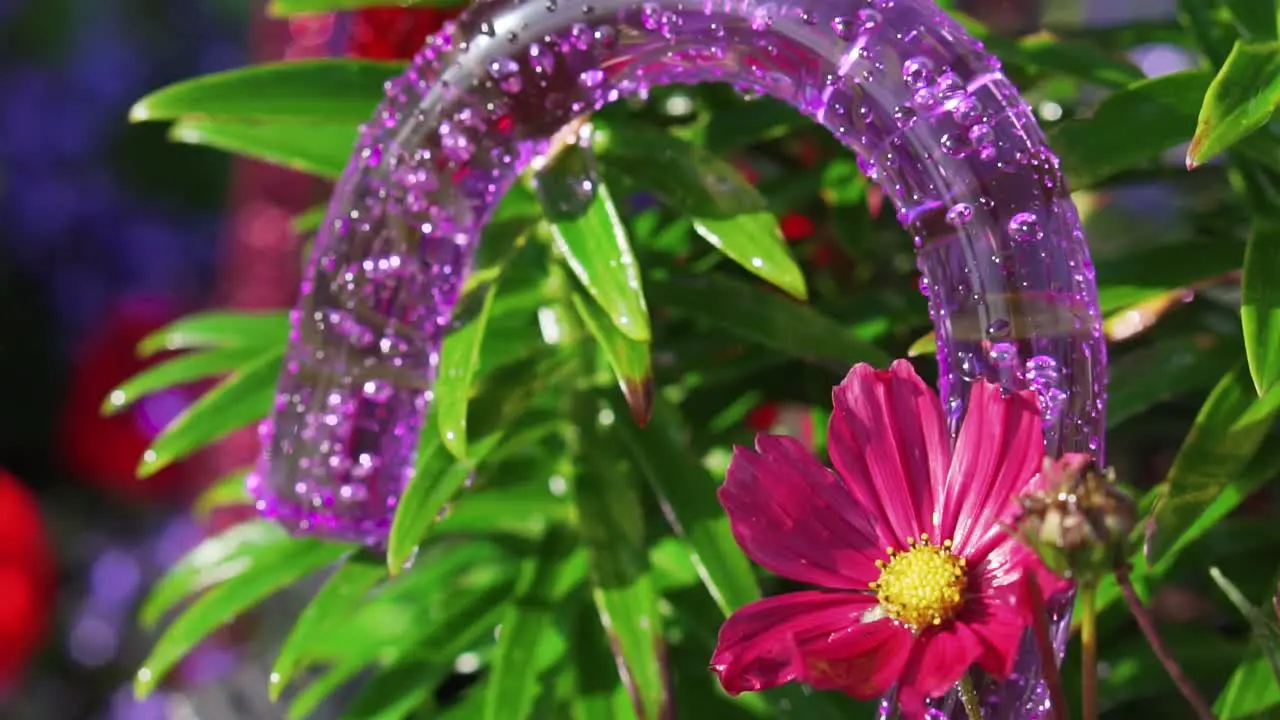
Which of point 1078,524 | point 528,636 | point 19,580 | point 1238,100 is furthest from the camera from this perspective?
point 19,580

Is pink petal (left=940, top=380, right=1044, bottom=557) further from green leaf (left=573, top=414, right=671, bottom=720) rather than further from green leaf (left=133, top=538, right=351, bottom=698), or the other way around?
green leaf (left=133, top=538, right=351, bottom=698)

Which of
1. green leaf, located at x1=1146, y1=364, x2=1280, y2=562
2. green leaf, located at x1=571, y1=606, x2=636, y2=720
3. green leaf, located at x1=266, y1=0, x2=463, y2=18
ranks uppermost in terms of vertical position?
green leaf, located at x1=266, y1=0, x2=463, y2=18

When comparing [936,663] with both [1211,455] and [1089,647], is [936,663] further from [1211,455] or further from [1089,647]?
[1211,455]

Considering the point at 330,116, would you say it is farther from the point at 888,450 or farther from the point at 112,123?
the point at 112,123

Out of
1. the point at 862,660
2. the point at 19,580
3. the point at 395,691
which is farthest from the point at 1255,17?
the point at 19,580

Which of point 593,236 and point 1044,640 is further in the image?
point 593,236

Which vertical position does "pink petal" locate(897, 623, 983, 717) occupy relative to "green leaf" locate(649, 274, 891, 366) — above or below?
above

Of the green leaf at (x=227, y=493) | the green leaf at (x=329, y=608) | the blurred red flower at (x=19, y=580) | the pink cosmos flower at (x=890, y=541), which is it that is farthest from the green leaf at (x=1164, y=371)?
the blurred red flower at (x=19, y=580)

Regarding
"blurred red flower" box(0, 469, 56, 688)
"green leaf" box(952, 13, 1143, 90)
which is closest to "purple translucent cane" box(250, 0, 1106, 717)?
"green leaf" box(952, 13, 1143, 90)
